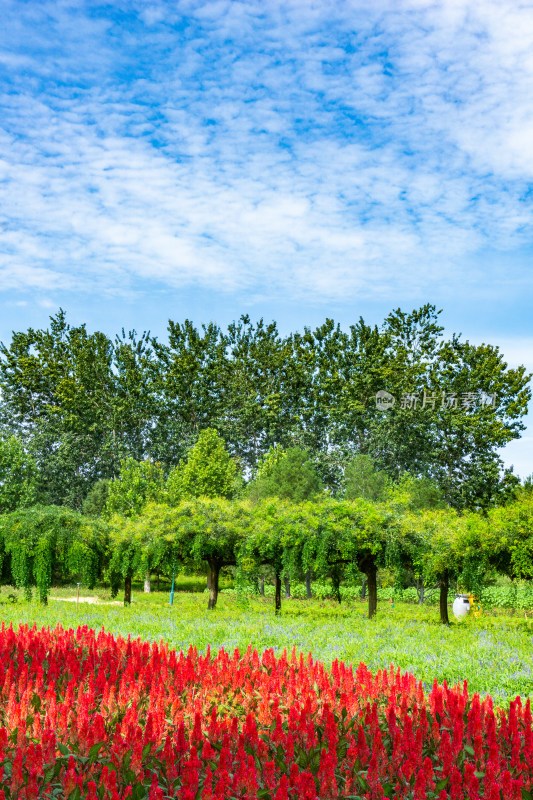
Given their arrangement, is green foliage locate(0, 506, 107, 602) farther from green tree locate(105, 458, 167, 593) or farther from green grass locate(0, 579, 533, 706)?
green tree locate(105, 458, 167, 593)

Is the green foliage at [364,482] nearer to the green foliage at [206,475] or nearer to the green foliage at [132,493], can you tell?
the green foliage at [206,475]

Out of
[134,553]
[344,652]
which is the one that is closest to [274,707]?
[344,652]

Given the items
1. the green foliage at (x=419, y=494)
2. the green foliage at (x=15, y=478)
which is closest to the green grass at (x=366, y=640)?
the green foliage at (x=419, y=494)

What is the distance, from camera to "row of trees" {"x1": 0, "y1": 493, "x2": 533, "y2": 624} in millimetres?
21453

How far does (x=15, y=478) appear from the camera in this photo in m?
51.5

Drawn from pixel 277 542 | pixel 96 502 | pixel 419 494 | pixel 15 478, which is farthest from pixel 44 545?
pixel 96 502

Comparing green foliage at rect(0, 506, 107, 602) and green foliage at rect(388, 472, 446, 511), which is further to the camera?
green foliage at rect(388, 472, 446, 511)

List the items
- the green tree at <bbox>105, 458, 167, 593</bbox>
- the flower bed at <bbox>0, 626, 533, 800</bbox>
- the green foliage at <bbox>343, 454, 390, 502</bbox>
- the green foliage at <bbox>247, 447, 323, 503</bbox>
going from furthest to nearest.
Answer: the green foliage at <bbox>343, 454, 390, 502</bbox> < the green tree at <bbox>105, 458, 167, 593</bbox> < the green foliage at <bbox>247, 447, 323, 503</bbox> < the flower bed at <bbox>0, 626, 533, 800</bbox>

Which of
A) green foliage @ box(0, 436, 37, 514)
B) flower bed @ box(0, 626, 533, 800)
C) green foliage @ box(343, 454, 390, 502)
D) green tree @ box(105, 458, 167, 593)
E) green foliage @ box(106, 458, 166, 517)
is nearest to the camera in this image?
flower bed @ box(0, 626, 533, 800)

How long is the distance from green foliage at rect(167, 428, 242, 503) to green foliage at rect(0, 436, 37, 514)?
37.4 feet

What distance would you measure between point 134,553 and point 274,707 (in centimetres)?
2137

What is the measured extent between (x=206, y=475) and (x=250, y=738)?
1582 inches

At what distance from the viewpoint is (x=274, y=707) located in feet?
22.0

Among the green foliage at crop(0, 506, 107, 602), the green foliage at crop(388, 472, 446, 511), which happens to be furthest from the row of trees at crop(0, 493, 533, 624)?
the green foliage at crop(388, 472, 446, 511)
